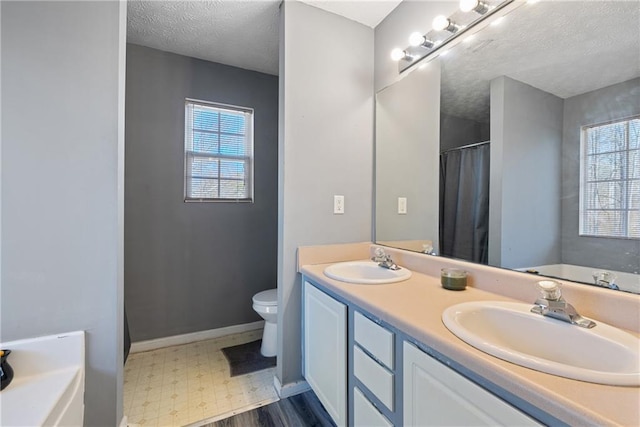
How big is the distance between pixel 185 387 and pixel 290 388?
26.9 inches

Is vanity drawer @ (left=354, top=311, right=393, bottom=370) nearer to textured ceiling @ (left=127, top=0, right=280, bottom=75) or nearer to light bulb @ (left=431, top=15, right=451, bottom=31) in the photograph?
light bulb @ (left=431, top=15, right=451, bottom=31)

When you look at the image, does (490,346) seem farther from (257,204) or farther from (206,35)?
(206,35)

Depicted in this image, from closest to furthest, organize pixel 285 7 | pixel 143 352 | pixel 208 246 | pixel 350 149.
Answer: pixel 285 7
pixel 350 149
pixel 143 352
pixel 208 246

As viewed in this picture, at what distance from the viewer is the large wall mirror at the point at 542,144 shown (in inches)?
32.4

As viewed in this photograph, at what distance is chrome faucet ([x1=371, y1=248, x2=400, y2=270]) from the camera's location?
1.48 m

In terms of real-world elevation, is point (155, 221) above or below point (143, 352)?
above

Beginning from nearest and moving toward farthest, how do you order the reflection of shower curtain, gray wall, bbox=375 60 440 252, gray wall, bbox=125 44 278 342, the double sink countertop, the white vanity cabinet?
the double sink countertop → the white vanity cabinet → the reflection of shower curtain → gray wall, bbox=375 60 440 252 → gray wall, bbox=125 44 278 342

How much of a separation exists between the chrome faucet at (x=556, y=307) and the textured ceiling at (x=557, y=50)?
0.68m

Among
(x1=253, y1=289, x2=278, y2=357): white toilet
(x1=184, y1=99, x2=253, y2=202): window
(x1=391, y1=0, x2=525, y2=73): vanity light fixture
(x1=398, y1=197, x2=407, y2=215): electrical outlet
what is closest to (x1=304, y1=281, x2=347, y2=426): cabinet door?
(x1=253, y1=289, x2=278, y2=357): white toilet

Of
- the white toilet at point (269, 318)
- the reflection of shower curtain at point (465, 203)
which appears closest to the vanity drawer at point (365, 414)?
the reflection of shower curtain at point (465, 203)

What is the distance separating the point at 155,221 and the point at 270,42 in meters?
1.69

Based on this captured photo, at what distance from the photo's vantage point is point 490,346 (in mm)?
628

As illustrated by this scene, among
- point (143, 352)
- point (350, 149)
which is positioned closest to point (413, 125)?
point (350, 149)

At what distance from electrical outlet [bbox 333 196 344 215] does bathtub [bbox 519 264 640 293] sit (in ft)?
3.27
